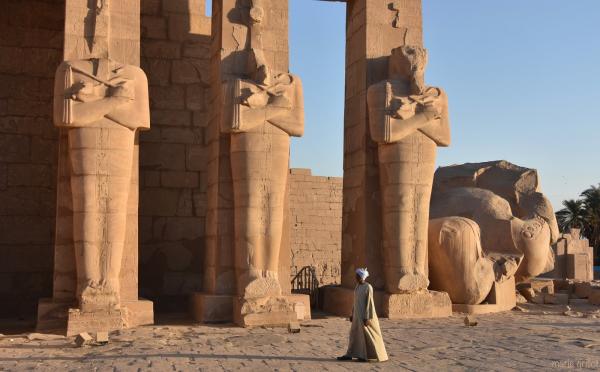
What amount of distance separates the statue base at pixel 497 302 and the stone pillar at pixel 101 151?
431 cm

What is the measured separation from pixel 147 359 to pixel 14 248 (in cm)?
516

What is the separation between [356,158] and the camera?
9562 millimetres

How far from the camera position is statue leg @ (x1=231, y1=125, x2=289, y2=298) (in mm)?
8164

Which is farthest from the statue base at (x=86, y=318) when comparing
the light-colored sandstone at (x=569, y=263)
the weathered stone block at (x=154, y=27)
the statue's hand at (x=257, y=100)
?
the light-colored sandstone at (x=569, y=263)

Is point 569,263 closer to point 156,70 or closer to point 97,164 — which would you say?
point 156,70

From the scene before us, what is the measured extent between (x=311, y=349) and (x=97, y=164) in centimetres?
310

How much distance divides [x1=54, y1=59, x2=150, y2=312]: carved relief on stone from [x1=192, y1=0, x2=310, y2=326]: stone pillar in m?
1.20

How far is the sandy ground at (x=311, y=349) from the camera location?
5734 millimetres

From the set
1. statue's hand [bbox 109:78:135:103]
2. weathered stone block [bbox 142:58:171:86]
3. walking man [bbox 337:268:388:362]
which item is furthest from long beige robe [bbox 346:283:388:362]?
weathered stone block [bbox 142:58:171:86]

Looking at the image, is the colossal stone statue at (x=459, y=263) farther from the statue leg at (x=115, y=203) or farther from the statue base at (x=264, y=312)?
the statue leg at (x=115, y=203)

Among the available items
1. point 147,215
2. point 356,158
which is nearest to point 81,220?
point 147,215

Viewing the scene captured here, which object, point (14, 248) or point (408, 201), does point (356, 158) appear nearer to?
point (408, 201)

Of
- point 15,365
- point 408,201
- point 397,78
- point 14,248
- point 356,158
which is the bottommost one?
point 15,365

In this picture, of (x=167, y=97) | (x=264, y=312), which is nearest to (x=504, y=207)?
(x=264, y=312)
